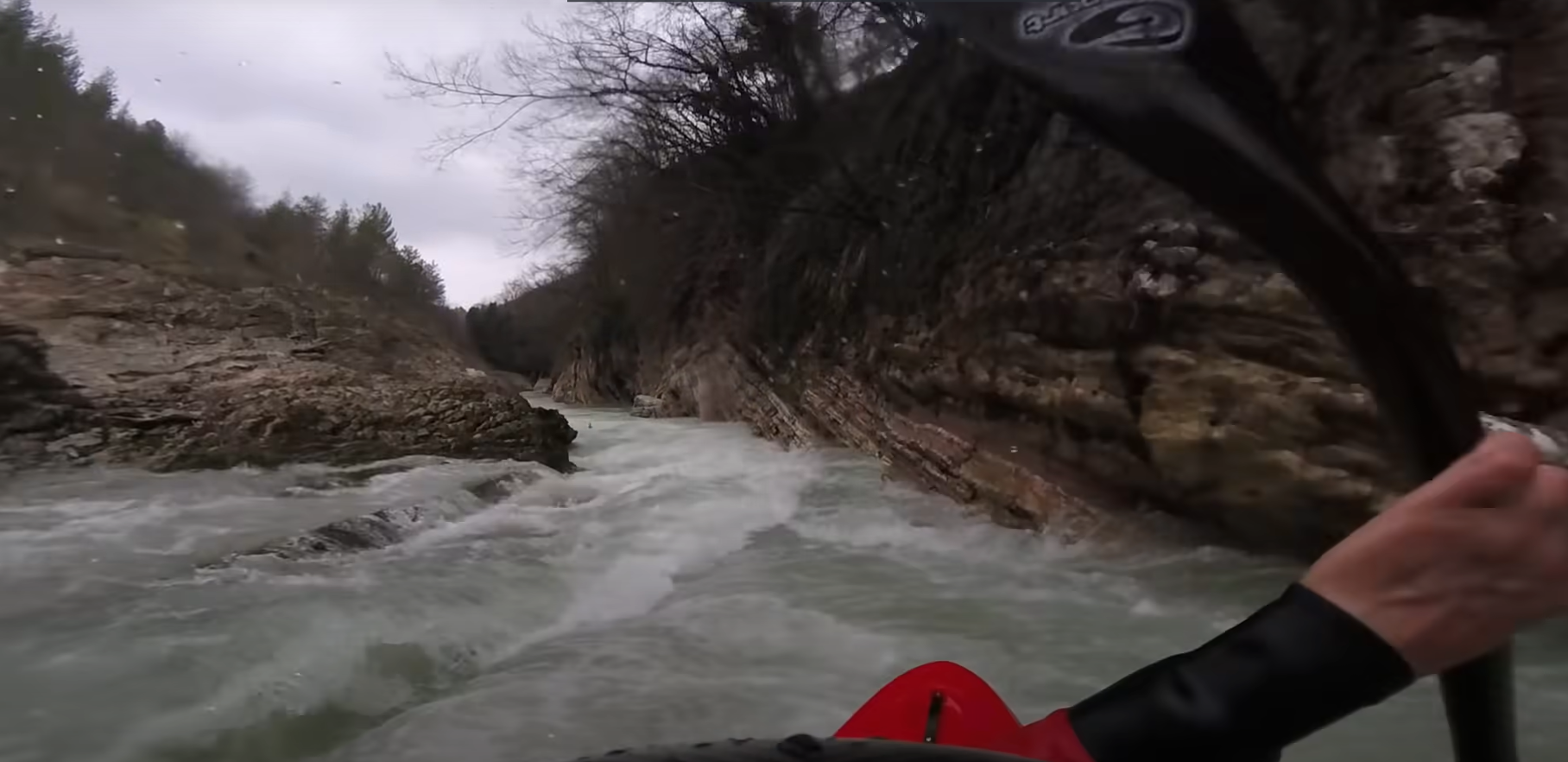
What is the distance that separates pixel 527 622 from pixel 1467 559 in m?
2.31

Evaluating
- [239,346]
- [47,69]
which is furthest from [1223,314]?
[239,346]

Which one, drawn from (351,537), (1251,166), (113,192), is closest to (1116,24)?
(1251,166)

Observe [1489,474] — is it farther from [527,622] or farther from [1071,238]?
[1071,238]

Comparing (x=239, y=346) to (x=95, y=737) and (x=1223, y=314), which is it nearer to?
(x=95, y=737)

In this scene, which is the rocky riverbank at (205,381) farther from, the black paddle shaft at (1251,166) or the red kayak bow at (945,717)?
the black paddle shaft at (1251,166)

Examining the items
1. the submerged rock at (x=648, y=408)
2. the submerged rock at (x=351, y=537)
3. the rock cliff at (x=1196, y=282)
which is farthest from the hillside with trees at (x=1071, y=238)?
the submerged rock at (x=648, y=408)

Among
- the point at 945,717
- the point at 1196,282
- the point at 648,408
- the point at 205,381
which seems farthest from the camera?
the point at 648,408

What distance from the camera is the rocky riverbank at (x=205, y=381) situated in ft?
13.6

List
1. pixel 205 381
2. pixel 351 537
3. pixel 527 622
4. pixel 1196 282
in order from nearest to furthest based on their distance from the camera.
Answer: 1. pixel 527 622
2. pixel 351 537
3. pixel 1196 282
4. pixel 205 381

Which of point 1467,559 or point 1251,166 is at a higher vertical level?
point 1251,166

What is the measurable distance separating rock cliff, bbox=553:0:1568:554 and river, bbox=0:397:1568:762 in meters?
0.37

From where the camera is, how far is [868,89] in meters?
4.03

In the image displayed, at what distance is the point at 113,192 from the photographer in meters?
3.55

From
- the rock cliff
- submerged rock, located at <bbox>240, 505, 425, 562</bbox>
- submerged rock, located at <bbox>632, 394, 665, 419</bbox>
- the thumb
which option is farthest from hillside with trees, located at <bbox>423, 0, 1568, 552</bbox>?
submerged rock, located at <bbox>632, 394, 665, 419</bbox>
